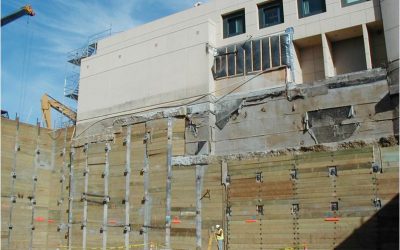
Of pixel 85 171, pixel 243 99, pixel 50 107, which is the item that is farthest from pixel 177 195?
pixel 50 107

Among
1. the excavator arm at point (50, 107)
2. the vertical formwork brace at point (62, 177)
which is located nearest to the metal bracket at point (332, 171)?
the vertical formwork brace at point (62, 177)

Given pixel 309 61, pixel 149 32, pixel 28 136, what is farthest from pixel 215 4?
pixel 28 136

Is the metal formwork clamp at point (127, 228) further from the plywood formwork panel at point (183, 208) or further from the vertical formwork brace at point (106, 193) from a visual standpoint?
the plywood formwork panel at point (183, 208)

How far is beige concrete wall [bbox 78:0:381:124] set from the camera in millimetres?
24016

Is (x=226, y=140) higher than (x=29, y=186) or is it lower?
higher

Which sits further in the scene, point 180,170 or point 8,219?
point 8,219

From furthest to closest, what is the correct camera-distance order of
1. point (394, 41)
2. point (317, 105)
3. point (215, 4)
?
point (215, 4) < point (317, 105) < point (394, 41)

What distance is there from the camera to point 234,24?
27.3 metres

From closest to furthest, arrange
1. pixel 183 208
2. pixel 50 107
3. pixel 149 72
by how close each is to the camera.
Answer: pixel 183 208 → pixel 149 72 → pixel 50 107

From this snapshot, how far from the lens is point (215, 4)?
27891 mm

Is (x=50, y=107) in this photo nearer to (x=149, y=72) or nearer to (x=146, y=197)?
(x=149, y=72)

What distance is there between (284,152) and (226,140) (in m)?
3.90

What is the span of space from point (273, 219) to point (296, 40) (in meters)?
9.75

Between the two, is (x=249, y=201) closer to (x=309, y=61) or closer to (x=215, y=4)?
(x=309, y=61)
